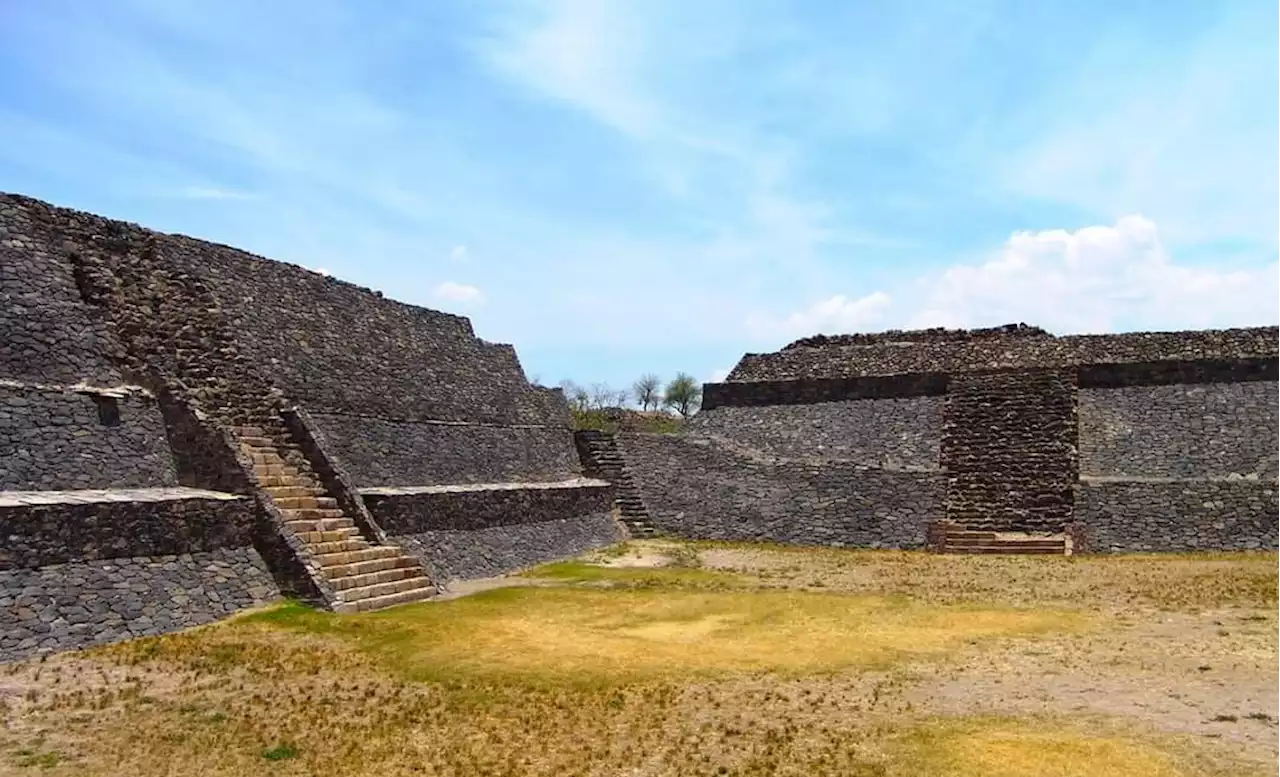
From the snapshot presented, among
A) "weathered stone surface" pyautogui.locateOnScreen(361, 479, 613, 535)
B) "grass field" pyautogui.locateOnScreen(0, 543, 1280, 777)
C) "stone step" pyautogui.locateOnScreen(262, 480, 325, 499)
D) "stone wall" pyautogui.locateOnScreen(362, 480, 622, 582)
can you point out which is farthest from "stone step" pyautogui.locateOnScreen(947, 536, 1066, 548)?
"stone step" pyautogui.locateOnScreen(262, 480, 325, 499)

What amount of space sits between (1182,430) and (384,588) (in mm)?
17998

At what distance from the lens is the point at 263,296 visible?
1825 centimetres

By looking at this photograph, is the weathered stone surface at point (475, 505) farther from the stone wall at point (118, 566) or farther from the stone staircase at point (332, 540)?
the stone wall at point (118, 566)

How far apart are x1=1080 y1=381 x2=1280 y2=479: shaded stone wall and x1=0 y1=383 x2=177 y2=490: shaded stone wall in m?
18.2

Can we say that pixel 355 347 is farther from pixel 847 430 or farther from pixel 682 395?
pixel 682 395

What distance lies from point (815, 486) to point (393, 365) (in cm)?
924

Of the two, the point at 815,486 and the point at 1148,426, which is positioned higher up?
the point at 1148,426

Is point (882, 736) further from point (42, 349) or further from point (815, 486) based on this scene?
point (815, 486)

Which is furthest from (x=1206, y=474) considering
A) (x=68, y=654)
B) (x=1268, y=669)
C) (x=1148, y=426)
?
(x=68, y=654)

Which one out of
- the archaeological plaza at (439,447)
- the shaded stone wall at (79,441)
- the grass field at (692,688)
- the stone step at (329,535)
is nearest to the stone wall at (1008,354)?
the archaeological plaza at (439,447)

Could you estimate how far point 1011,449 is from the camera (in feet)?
73.8

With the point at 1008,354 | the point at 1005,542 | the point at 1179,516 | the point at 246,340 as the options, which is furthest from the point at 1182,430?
the point at 246,340

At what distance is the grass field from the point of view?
686 centimetres

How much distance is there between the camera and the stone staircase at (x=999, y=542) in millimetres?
18750
